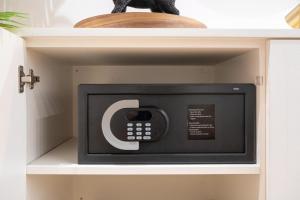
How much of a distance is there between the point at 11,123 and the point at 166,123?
0.34 metres

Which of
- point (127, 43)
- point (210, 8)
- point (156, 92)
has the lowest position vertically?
point (156, 92)

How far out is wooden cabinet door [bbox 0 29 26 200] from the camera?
1.91 feet

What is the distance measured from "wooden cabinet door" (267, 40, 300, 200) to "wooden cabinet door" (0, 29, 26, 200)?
55cm

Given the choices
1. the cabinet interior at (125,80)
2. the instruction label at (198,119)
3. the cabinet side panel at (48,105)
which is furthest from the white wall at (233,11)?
the instruction label at (198,119)

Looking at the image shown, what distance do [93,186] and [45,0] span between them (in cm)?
72

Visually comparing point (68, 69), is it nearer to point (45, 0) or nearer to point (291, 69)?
point (45, 0)

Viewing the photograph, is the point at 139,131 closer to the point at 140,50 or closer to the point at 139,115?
the point at 139,115

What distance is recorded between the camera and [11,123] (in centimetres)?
62

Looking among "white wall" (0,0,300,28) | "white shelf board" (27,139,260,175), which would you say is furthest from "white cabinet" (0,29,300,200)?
"white wall" (0,0,300,28)

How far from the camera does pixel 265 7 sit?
114 cm

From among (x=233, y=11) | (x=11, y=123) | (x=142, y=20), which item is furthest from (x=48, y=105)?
(x=233, y=11)

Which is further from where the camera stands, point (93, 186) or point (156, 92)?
point (93, 186)

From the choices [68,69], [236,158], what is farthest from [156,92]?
[68,69]

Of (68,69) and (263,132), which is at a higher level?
(68,69)
